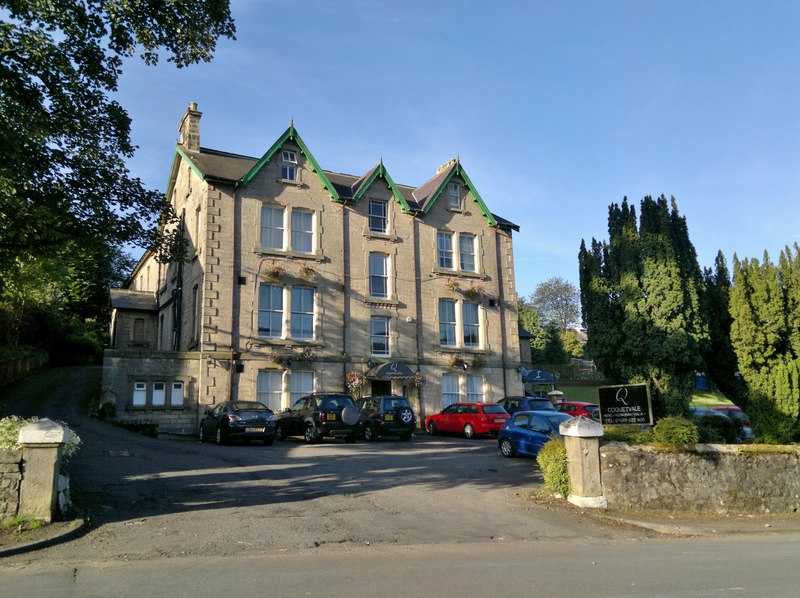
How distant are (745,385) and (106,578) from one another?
16713 millimetres

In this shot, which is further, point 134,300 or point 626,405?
point 134,300

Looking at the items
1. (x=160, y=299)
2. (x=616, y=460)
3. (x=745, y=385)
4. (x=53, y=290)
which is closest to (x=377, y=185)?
(x=160, y=299)

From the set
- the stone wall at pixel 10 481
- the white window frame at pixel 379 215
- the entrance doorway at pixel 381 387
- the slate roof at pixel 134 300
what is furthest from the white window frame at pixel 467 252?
the stone wall at pixel 10 481

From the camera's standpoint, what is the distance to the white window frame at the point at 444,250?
30.5 metres

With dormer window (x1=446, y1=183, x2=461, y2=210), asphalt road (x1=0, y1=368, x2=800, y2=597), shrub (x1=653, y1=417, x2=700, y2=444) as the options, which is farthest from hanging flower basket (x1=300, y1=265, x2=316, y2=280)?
shrub (x1=653, y1=417, x2=700, y2=444)

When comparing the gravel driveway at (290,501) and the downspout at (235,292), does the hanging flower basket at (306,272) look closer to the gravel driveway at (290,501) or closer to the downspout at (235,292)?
the downspout at (235,292)

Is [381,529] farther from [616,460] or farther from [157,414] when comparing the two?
[157,414]

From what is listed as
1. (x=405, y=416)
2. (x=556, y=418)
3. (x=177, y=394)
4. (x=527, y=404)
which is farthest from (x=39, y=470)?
(x=527, y=404)

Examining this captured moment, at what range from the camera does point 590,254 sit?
73.8 ft

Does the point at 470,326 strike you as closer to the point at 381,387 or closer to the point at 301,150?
the point at 381,387

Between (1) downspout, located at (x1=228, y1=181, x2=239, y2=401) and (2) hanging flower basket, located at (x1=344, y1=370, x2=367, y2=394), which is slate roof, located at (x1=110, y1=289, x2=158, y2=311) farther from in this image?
(2) hanging flower basket, located at (x1=344, y1=370, x2=367, y2=394)

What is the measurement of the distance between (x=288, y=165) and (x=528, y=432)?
664 inches

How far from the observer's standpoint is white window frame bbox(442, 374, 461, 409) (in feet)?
96.0

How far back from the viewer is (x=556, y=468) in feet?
40.0
